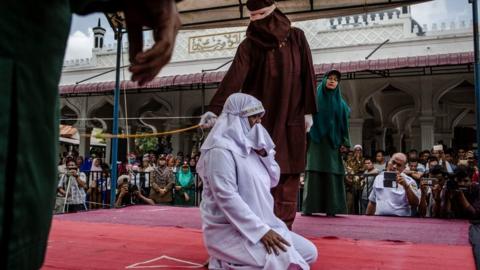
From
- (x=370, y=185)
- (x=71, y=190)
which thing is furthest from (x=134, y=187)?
(x=370, y=185)

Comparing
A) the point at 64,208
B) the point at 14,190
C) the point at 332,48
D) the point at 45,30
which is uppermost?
the point at 332,48

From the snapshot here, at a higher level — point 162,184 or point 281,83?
point 281,83

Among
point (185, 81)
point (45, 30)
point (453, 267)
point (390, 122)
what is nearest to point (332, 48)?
point (185, 81)

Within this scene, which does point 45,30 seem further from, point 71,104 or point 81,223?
point 71,104

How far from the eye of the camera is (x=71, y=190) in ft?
22.4

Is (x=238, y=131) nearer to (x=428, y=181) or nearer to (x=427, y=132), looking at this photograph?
(x=428, y=181)

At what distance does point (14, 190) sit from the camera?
69 cm

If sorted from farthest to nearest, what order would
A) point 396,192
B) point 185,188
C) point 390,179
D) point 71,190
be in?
point 185,188 < point 71,190 < point 396,192 < point 390,179

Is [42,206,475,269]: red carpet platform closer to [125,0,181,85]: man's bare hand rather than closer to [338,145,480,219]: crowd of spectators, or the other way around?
[338,145,480,219]: crowd of spectators

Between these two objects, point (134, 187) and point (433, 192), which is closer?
point (433, 192)

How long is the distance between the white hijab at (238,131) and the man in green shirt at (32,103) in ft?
4.40

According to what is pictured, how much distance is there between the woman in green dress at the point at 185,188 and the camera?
7.57m

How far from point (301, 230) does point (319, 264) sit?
1.32m

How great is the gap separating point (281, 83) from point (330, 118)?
2.02 meters
